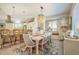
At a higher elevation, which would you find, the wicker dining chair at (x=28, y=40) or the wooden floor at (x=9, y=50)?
the wicker dining chair at (x=28, y=40)

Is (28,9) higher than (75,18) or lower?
higher

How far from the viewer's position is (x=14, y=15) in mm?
2148

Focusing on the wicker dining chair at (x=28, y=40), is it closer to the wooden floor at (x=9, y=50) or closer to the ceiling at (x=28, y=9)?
the wooden floor at (x=9, y=50)

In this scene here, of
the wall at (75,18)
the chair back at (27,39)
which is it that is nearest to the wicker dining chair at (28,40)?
the chair back at (27,39)

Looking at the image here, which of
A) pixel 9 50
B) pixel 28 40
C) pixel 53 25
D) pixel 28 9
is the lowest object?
pixel 9 50

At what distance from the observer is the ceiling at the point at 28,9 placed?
215 cm

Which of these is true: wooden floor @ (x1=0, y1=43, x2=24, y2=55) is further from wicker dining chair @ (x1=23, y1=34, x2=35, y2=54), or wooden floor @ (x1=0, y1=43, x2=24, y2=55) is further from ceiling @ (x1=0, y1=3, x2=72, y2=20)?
ceiling @ (x1=0, y1=3, x2=72, y2=20)

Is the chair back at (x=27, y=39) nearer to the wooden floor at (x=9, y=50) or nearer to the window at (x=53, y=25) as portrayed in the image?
the wooden floor at (x=9, y=50)

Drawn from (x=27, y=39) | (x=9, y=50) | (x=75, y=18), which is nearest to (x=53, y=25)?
(x=75, y=18)

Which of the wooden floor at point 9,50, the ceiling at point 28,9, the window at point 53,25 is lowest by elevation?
the wooden floor at point 9,50

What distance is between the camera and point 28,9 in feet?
7.10

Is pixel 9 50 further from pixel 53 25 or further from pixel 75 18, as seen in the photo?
pixel 75 18
